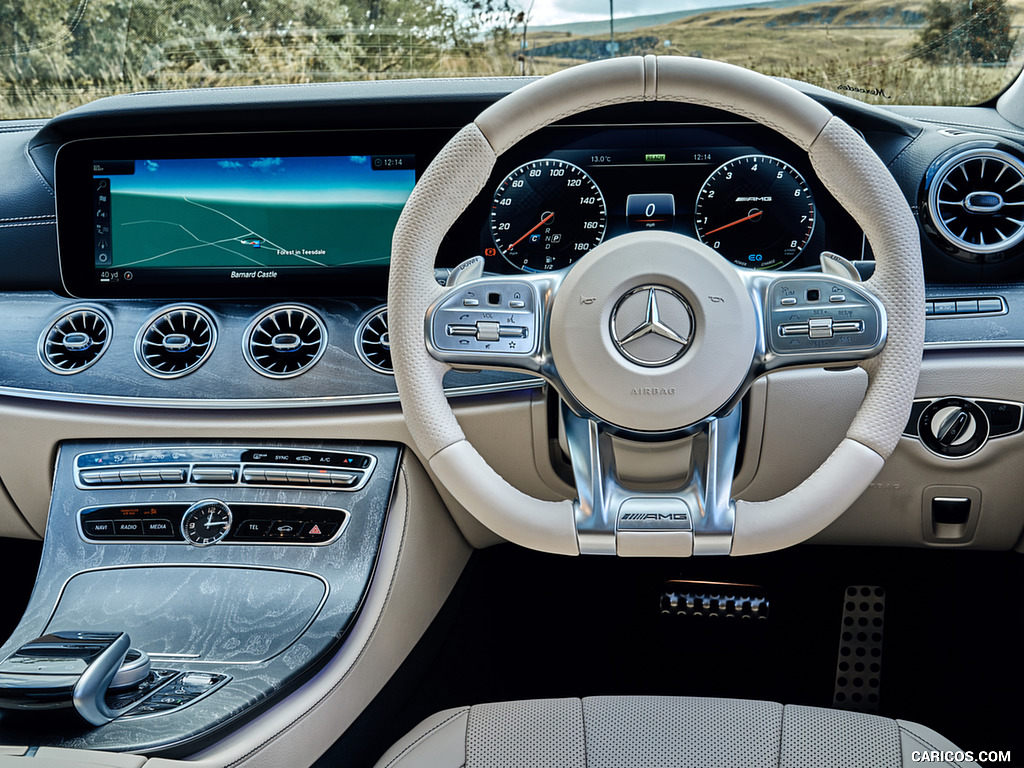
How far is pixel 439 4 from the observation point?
189cm

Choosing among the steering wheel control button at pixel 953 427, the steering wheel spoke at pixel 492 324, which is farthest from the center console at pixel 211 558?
the steering wheel control button at pixel 953 427

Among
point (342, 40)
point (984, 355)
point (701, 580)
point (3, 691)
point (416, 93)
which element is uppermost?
point (342, 40)

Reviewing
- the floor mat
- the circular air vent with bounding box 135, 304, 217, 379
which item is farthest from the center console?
the floor mat

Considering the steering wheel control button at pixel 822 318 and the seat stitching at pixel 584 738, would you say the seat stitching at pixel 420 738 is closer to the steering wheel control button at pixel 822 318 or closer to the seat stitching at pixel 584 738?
the seat stitching at pixel 584 738

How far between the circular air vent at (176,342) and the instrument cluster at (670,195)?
61 cm

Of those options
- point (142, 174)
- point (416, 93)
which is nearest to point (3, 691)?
point (142, 174)

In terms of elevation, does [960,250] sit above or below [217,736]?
above

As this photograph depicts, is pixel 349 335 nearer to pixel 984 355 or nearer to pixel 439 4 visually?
pixel 439 4

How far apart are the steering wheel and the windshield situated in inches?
18.6

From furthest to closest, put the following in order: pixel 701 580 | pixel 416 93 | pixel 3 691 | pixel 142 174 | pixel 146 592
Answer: pixel 701 580 → pixel 142 174 → pixel 416 93 → pixel 146 592 → pixel 3 691

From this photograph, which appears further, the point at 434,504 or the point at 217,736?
the point at 434,504

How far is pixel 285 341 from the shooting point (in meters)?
1.75

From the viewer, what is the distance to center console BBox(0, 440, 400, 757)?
1454 mm

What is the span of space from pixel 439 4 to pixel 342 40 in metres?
0.22
